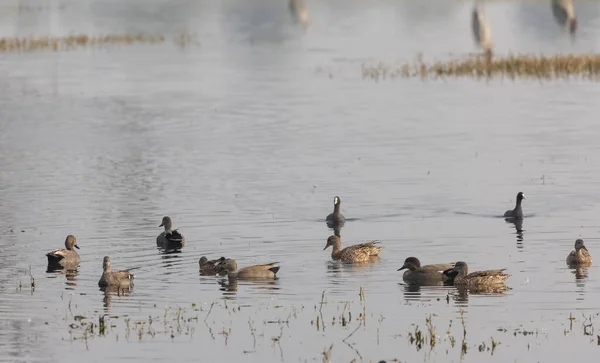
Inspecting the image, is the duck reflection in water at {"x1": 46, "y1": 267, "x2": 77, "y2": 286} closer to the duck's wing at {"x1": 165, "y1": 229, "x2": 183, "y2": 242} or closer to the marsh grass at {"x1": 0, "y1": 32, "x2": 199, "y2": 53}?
the duck's wing at {"x1": 165, "y1": 229, "x2": 183, "y2": 242}

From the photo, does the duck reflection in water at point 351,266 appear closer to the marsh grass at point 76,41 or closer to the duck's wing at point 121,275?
the duck's wing at point 121,275

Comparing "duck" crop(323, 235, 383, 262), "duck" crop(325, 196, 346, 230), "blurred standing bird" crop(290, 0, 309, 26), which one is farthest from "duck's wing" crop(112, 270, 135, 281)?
"blurred standing bird" crop(290, 0, 309, 26)

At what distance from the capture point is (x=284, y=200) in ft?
108

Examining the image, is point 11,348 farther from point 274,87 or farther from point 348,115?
point 274,87

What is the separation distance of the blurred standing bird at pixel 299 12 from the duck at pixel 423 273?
3387 inches

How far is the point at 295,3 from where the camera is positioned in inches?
4469

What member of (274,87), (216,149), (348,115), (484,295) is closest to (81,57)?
(274,87)

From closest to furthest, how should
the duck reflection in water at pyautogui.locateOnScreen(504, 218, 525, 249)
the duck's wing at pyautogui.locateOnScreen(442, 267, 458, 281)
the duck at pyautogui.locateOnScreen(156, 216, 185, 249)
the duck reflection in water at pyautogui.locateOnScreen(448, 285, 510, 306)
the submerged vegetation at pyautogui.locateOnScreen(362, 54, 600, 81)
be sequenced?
1. the duck reflection in water at pyautogui.locateOnScreen(448, 285, 510, 306)
2. the duck's wing at pyautogui.locateOnScreen(442, 267, 458, 281)
3. the duck at pyautogui.locateOnScreen(156, 216, 185, 249)
4. the duck reflection in water at pyautogui.locateOnScreen(504, 218, 525, 249)
5. the submerged vegetation at pyautogui.locateOnScreen(362, 54, 600, 81)

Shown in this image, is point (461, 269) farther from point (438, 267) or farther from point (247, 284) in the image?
point (247, 284)

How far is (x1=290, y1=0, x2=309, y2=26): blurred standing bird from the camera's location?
109500 millimetres

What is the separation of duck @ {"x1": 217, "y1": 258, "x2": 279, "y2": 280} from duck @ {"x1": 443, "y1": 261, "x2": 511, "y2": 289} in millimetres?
2939

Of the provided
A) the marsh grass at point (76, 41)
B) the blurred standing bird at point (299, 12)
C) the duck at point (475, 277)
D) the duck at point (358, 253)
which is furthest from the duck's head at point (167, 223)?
the blurred standing bird at point (299, 12)

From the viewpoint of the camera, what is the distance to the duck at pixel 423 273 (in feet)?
75.5

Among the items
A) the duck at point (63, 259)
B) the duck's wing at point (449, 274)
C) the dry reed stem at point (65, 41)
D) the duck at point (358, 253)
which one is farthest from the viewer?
the dry reed stem at point (65, 41)
